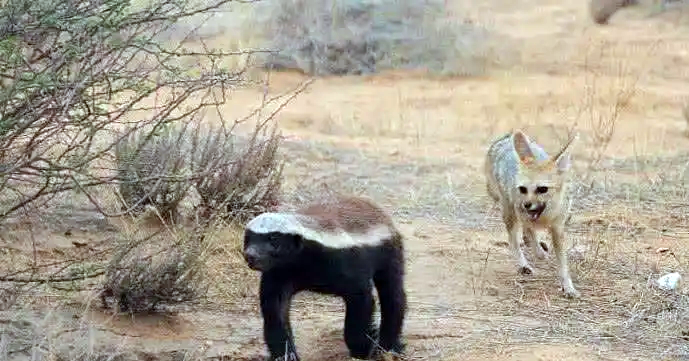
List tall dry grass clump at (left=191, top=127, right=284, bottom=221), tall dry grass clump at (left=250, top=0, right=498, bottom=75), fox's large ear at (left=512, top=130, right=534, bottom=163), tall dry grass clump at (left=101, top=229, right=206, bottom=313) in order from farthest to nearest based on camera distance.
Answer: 1. tall dry grass clump at (left=250, top=0, right=498, bottom=75)
2. tall dry grass clump at (left=191, top=127, right=284, bottom=221)
3. fox's large ear at (left=512, top=130, right=534, bottom=163)
4. tall dry grass clump at (left=101, top=229, right=206, bottom=313)

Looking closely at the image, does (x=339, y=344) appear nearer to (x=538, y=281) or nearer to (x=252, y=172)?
(x=538, y=281)

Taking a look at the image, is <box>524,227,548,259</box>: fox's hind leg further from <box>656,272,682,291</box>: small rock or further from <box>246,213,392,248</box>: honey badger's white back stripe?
<box>246,213,392,248</box>: honey badger's white back stripe

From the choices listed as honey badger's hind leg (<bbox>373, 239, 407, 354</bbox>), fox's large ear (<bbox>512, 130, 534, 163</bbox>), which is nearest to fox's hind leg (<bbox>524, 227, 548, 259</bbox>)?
fox's large ear (<bbox>512, 130, 534, 163</bbox>)

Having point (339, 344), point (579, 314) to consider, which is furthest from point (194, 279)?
point (579, 314)

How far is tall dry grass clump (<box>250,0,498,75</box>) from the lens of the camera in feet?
59.8

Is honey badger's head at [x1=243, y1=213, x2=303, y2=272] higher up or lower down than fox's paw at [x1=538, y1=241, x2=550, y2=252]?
higher up

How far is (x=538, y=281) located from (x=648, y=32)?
537 inches

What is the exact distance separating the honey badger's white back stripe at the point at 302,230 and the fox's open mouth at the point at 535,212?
1914 mm

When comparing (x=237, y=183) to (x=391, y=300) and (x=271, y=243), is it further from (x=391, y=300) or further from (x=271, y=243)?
(x=271, y=243)

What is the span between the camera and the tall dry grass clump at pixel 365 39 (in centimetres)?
1823

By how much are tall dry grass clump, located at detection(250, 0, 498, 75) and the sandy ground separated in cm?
38

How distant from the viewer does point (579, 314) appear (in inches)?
285

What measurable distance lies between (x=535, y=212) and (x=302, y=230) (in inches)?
91.4

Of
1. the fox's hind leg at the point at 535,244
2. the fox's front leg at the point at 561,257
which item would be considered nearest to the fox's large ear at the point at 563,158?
the fox's front leg at the point at 561,257
